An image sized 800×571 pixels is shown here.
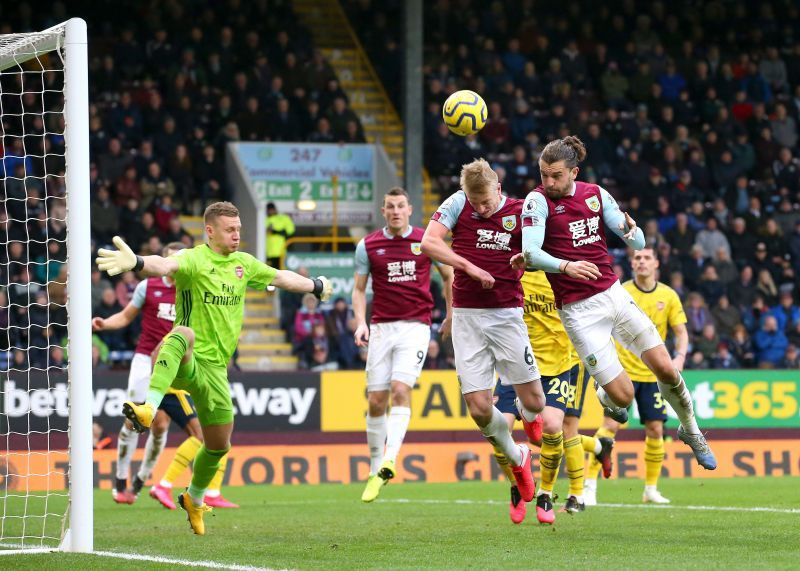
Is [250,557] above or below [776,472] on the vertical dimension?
above

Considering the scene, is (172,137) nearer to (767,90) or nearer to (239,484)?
(239,484)

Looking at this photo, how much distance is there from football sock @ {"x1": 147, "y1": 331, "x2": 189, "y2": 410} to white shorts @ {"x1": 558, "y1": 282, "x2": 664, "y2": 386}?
2812 mm

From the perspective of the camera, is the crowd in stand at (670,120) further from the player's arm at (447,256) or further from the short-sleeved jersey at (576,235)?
the player's arm at (447,256)

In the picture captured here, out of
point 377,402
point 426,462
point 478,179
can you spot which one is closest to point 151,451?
point 377,402

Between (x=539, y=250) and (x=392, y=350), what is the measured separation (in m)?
3.40

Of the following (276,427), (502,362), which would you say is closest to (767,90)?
(276,427)

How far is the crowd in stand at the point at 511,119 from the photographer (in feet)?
74.5

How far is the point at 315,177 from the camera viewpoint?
83.3 feet

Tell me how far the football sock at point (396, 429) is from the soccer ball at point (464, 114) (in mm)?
2756

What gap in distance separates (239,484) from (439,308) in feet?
20.0

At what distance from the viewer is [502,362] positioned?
10336 mm

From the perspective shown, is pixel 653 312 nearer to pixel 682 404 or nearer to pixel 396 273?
pixel 396 273

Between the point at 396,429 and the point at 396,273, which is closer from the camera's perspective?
the point at 396,429

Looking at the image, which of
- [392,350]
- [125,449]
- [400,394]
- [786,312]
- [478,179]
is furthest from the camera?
[786,312]
